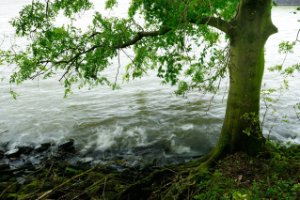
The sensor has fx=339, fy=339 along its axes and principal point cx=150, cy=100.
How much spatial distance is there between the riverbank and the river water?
1928mm

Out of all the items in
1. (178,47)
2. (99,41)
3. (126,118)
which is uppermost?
(99,41)

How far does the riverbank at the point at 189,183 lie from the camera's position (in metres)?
6.60

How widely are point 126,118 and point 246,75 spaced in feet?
26.9

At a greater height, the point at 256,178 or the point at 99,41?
the point at 99,41

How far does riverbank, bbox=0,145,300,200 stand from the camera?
660 centimetres

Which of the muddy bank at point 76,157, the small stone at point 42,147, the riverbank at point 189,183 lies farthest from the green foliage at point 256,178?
the small stone at point 42,147

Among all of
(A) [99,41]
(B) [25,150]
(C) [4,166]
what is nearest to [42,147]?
(B) [25,150]

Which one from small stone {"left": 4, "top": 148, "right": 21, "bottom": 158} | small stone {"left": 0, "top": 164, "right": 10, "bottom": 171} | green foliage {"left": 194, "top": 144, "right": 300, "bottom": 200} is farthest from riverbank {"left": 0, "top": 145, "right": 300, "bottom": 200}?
small stone {"left": 4, "top": 148, "right": 21, "bottom": 158}

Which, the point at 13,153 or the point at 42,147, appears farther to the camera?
the point at 42,147

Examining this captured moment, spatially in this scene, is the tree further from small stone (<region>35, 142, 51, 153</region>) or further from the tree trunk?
small stone (<region>35, 142, 51, 153</region>)

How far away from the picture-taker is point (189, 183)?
23.9ft

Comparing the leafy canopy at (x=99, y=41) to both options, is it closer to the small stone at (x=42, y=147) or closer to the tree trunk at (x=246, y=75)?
the tree trunk at (x=246, y=75)

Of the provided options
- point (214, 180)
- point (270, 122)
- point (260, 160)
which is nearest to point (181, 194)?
point (214, 180)

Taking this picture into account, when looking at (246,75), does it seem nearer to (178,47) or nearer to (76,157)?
(178,47)
